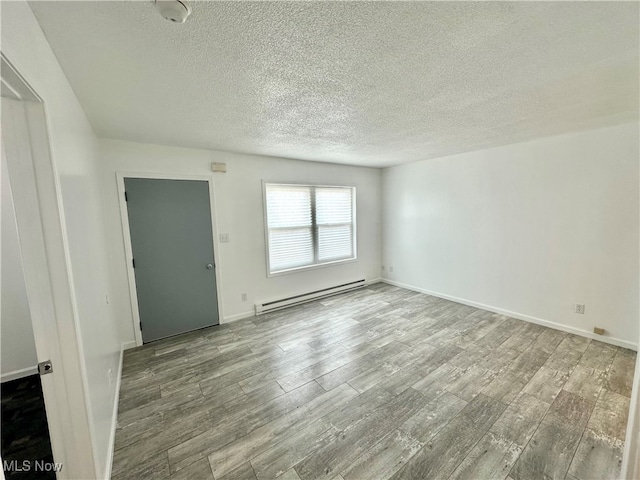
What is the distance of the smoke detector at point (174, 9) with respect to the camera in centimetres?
100

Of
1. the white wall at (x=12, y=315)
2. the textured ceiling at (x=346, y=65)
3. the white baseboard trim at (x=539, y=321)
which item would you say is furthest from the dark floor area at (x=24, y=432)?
the white baseboard trim at (x=539, y=321)

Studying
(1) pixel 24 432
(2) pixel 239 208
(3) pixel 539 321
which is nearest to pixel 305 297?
(2) pixel 239 208

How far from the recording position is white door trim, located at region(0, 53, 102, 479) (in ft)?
3.37

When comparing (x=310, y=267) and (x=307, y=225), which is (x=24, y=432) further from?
(x=307, y=225)

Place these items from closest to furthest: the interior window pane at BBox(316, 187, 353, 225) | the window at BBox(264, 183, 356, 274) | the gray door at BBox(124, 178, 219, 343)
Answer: the gray door at BBox(124, 178, 219, 343) < the window at BBox(264, 183, 356, 274) < the interior window pane at BBox(316, 187, 353, 225)

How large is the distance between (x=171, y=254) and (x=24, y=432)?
1.85 metres

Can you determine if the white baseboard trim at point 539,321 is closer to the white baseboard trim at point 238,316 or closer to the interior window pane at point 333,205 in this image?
the interior window pane at point 333,205

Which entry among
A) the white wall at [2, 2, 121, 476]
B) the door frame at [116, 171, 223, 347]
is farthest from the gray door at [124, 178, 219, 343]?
the white wall at [2, 2, 121, 476]

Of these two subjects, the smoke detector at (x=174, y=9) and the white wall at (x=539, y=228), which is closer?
the smoke detector at (x=174, y=9)

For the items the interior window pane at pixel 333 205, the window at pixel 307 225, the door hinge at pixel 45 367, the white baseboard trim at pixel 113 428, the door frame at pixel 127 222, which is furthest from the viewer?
the interior window pane at pixel 333 205

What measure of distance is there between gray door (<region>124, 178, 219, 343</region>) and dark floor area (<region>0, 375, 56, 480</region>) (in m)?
1.01

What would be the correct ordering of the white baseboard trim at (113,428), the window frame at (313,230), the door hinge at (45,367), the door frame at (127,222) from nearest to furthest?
the door hinge at (45,367)
the white baseboard trim at (113,428)
the door frame at (127,222)
the window frame at (313,230)

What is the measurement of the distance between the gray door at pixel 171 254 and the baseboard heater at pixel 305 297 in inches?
29.7

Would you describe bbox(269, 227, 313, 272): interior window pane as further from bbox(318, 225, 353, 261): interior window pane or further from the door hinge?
the door hinge
